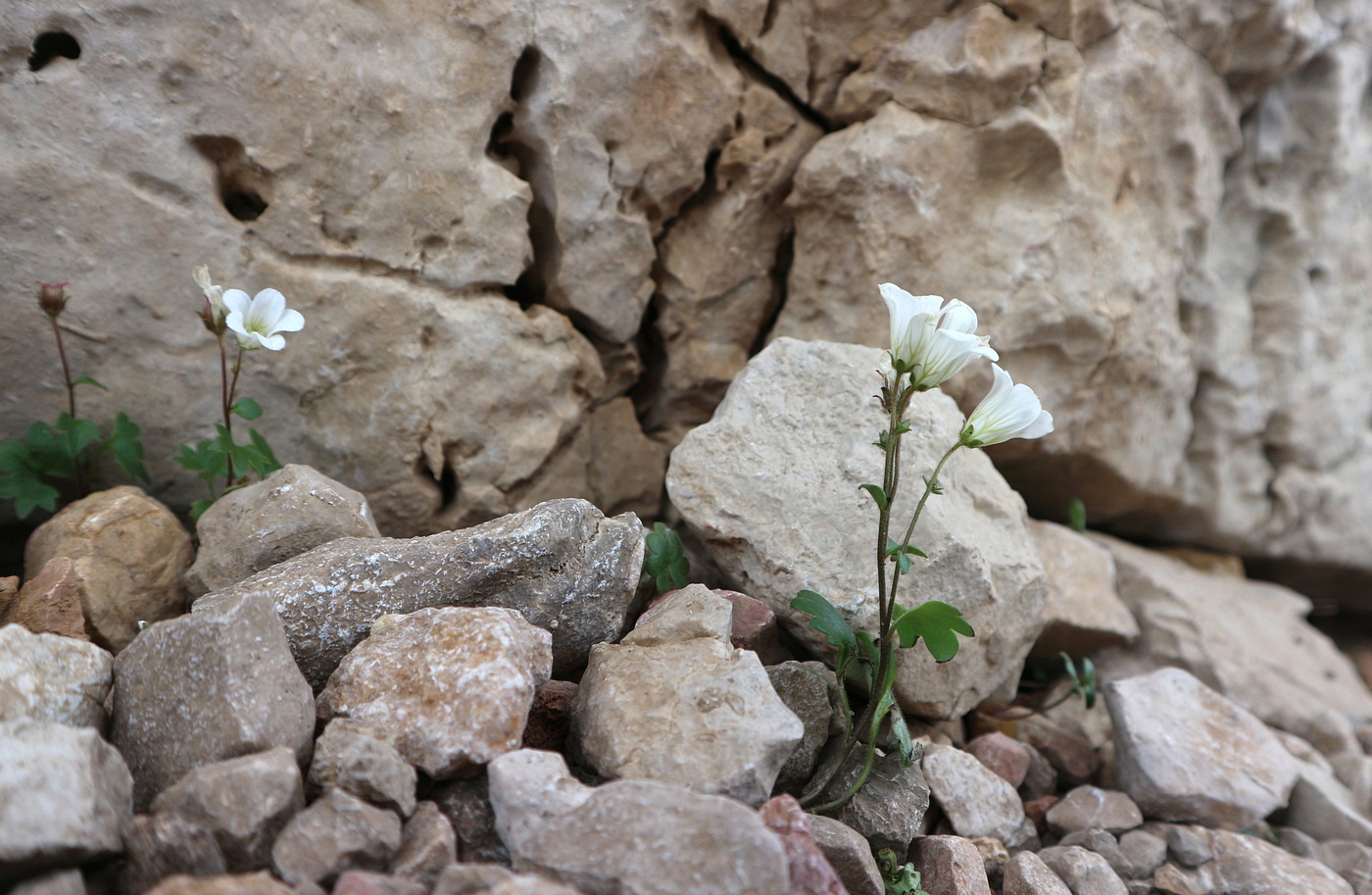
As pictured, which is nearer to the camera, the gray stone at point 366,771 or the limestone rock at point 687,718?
the gray stone at point 366,771

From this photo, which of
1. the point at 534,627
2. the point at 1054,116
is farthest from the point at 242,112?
the point at 1054,116

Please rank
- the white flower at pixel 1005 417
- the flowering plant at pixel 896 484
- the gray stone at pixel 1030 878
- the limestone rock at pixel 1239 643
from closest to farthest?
the flowering plant at pixel 896 484, the white flower at pixel 1005 417, the gray stone at pixel 1030 878, the limestone rock at pixel 1239 643

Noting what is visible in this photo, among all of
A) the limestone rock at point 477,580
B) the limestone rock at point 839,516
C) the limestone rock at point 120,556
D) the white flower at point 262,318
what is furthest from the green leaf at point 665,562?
the limestone rock at point 120,556

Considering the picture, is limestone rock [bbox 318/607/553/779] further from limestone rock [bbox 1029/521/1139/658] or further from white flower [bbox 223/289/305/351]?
limestone rock [bbox 1029/521/1139/658]

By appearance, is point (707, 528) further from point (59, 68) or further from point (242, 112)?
point (59, 68)

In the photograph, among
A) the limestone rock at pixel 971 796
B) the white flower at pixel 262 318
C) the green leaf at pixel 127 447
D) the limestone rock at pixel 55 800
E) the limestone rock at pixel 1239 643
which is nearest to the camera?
the limestone rock at pixel 55 800

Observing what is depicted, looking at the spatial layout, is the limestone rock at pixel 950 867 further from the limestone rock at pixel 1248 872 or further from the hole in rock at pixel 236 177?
the hole in rock at pixel 236 177

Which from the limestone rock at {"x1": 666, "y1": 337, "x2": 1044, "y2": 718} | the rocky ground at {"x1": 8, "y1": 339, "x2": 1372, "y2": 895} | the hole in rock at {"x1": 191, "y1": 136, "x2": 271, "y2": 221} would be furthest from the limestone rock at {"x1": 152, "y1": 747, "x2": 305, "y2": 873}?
the hole in rock at {"x1": 191, "y1": 136, "x2": 271, "y2": 221}
